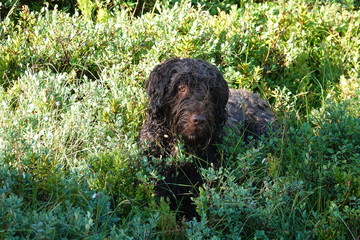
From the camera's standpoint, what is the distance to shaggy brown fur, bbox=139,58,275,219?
4.78 meters

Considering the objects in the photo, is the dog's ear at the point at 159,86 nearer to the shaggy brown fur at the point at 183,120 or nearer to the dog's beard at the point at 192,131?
the shaggy brown fur at the point at 183,120

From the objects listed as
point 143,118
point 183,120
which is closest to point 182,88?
point 183,120

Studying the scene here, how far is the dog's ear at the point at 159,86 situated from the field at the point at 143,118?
0.39m

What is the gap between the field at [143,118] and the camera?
13.6 feet

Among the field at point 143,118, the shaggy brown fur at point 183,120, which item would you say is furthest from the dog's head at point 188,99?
the field at point 143,118

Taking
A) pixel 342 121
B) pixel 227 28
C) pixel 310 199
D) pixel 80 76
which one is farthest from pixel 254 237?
pixel 227 28

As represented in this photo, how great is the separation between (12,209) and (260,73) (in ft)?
14.0

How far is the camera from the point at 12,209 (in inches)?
142

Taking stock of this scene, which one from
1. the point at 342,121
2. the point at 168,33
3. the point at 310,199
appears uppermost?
the point at 168,33

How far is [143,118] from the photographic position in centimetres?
596

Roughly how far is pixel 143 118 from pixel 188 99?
1.27 meters

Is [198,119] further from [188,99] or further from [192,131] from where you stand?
[188,99]

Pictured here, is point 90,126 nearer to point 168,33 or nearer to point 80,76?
point 80,76

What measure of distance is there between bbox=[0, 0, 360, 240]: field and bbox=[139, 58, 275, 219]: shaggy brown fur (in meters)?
0.17
